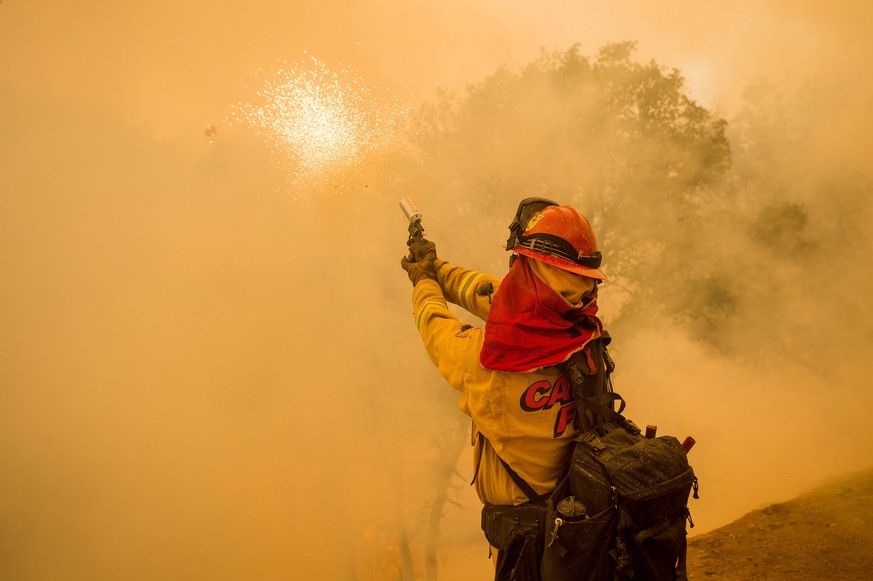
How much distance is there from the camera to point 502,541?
199cm

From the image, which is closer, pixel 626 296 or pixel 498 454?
pixel 498 454

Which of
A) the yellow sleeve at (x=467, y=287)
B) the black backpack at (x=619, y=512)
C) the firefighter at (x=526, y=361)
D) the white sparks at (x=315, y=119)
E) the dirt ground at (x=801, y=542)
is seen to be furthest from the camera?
the white sparks at (x=315, y=119)

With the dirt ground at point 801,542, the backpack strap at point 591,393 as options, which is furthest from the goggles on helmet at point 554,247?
the dirt ground at point 801,542

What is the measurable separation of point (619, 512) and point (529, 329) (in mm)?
655

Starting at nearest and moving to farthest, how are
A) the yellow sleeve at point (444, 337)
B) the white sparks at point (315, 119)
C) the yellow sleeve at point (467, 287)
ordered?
the yellow sleeve at point (444, 337) → the yellow sleeve at point (467, 287) → the white sparks at point (315, 119)

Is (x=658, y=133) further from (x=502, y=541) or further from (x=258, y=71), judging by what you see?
(x=502, y=541)

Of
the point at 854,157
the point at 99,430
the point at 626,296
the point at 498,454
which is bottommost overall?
the point at 498,454

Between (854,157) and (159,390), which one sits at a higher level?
(854,157)

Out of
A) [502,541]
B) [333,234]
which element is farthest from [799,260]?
[502,541]

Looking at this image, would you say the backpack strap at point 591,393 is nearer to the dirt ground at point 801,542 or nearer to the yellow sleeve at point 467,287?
the yellow sleeve at point 467,287

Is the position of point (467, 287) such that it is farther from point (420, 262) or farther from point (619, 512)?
point (619, 512)

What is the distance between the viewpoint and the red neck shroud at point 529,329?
1727 millimetres

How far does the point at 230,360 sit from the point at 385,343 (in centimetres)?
179

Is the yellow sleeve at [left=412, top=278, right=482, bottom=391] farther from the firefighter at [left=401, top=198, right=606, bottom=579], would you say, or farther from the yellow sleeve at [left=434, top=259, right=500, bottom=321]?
the yellow sleeve at [left=434, top=259, right=500, bottom=321]
